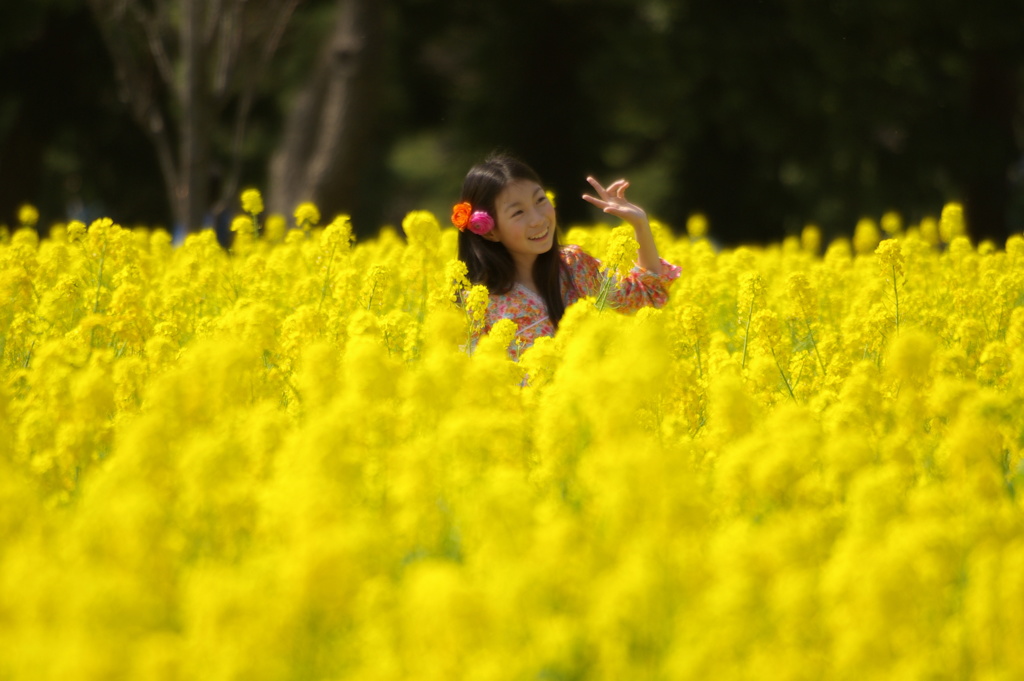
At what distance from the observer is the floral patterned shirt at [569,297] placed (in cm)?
553

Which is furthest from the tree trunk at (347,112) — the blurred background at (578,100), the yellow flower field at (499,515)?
the yellow flower field at (499,515)

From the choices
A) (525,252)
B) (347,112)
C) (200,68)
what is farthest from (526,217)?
(347,112)

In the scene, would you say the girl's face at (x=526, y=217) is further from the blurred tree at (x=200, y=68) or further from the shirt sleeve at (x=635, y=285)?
the blurred tree at (x=200, y=68)

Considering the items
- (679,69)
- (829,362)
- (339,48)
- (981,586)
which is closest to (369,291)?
(829,362)

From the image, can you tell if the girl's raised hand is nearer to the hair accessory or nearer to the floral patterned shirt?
the floral patterned shirt

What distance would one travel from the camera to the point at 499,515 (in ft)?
7.93

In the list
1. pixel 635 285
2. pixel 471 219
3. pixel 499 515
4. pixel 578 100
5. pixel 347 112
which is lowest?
pixel 499 515

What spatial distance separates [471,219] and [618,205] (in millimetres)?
589

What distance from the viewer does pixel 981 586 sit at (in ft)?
7.73

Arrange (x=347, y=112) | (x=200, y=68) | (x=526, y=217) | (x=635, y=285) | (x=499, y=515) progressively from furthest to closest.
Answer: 1. (x=347, y=112)
2. (x=200, y=68)
3. (x=635, y=285)
4. (x=526, y=217)
5. (x=499, y=515)

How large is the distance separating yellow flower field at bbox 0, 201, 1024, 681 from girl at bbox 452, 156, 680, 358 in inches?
50.0

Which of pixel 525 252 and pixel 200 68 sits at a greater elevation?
pixel 200 68

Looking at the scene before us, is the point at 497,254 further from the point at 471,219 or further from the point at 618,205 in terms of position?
the point at 618,205

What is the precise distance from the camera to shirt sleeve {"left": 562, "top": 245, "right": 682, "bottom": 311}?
5668mm
